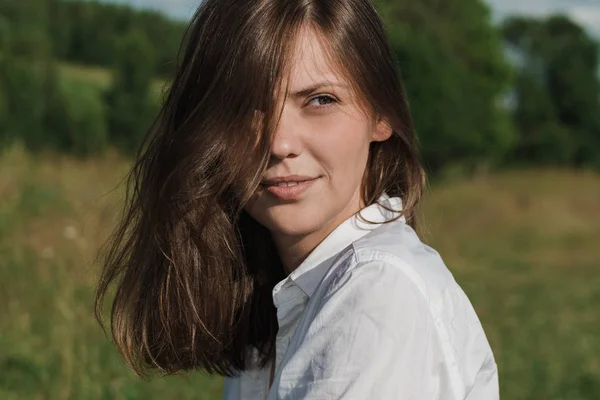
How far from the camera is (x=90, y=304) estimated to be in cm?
518

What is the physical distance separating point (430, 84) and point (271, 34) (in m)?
19.6

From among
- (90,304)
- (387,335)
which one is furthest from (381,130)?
(90,304)

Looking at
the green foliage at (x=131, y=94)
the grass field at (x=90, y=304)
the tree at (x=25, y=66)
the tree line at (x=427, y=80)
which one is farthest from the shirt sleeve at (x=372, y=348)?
the green foliage at (x=131, y=94)

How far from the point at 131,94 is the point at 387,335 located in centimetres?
908

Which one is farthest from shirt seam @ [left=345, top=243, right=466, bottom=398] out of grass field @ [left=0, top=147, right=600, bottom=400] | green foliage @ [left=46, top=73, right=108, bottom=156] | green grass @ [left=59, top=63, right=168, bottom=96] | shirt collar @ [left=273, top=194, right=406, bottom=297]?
green grass @ [left=59, top=63, right=168, bottom=96]

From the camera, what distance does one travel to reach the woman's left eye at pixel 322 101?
1581 millimetres

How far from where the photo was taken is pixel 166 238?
185 centimetres

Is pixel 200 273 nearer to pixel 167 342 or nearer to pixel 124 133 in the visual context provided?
pixel 167 342

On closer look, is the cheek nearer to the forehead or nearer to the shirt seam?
the forehead

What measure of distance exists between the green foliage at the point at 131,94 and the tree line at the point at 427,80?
0.05 feet

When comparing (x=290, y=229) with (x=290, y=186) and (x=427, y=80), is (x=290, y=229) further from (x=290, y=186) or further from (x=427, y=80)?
Answer: (x=427, y=80)

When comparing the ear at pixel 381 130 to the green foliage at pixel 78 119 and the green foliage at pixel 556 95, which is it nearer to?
the green foliage at pixel 78 119

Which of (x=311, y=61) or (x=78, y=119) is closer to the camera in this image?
(x=311, y=61)

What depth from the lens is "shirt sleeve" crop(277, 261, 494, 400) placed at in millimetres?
1304
